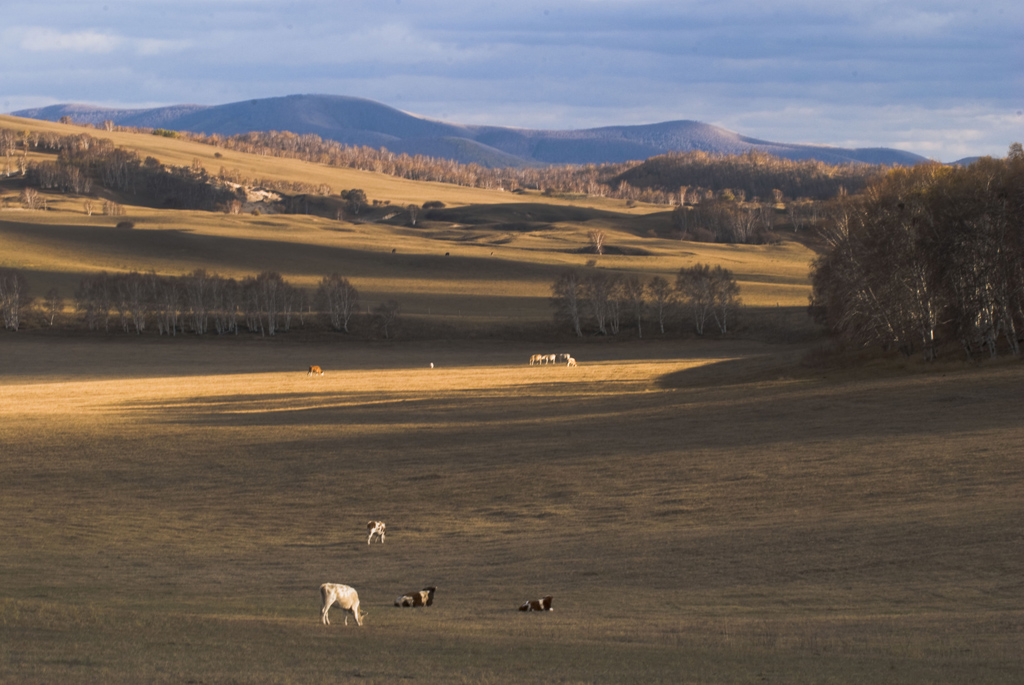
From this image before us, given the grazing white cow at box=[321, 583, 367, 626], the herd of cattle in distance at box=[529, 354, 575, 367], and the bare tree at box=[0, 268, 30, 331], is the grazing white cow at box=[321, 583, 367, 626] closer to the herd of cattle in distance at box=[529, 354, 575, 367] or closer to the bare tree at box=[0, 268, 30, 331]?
the herd of cattle in distance at box=[529, 354, 575, 367]

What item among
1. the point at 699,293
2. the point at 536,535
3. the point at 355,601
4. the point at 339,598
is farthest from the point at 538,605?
the point at 699,293

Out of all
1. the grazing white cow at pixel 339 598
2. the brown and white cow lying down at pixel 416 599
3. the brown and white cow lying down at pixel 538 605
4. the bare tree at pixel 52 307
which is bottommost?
the bare tree at pixel 52 307

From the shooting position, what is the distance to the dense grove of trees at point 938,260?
5088 centimetres

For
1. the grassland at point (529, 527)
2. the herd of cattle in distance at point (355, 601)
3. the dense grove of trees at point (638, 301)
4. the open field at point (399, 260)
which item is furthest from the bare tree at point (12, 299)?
the herd of cattle in distance at point (355, 601)

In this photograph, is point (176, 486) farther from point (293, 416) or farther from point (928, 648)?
point (928, 648)

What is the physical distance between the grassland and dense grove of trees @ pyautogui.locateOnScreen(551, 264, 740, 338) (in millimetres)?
44996

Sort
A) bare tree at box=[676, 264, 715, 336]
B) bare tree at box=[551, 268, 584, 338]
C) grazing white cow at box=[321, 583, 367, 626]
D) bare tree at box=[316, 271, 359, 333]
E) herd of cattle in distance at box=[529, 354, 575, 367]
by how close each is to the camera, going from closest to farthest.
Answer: grazing white cow at box=[321, 583, 367, 626] → herd of cattle in distance at box=[529, 354, 575, 367] → bare tree at box=[676, 264, 715, 336] → bare tree at box=[316, 271, 359, 333] → bare tree at box=[551, 268, 584, 338]

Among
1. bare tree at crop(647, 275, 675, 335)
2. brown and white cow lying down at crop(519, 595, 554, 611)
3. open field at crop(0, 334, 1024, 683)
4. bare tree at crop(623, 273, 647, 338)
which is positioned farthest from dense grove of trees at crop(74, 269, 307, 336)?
brown and white cow lying down at crop(519, 595, 554, 611)

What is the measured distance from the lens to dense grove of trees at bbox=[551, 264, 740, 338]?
4232 inches

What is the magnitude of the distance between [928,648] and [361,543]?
14375 mm

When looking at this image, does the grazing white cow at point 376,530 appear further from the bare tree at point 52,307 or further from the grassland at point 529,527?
the bare tree at point 52,307

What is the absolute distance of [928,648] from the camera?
12.5 metres

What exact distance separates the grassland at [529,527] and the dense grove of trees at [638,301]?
148ft

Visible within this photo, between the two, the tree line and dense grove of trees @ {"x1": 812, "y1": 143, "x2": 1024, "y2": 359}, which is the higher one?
dense grove of trees @ {"x1": 812, "y1": 143, "x2": 1024, "y2": 359}
